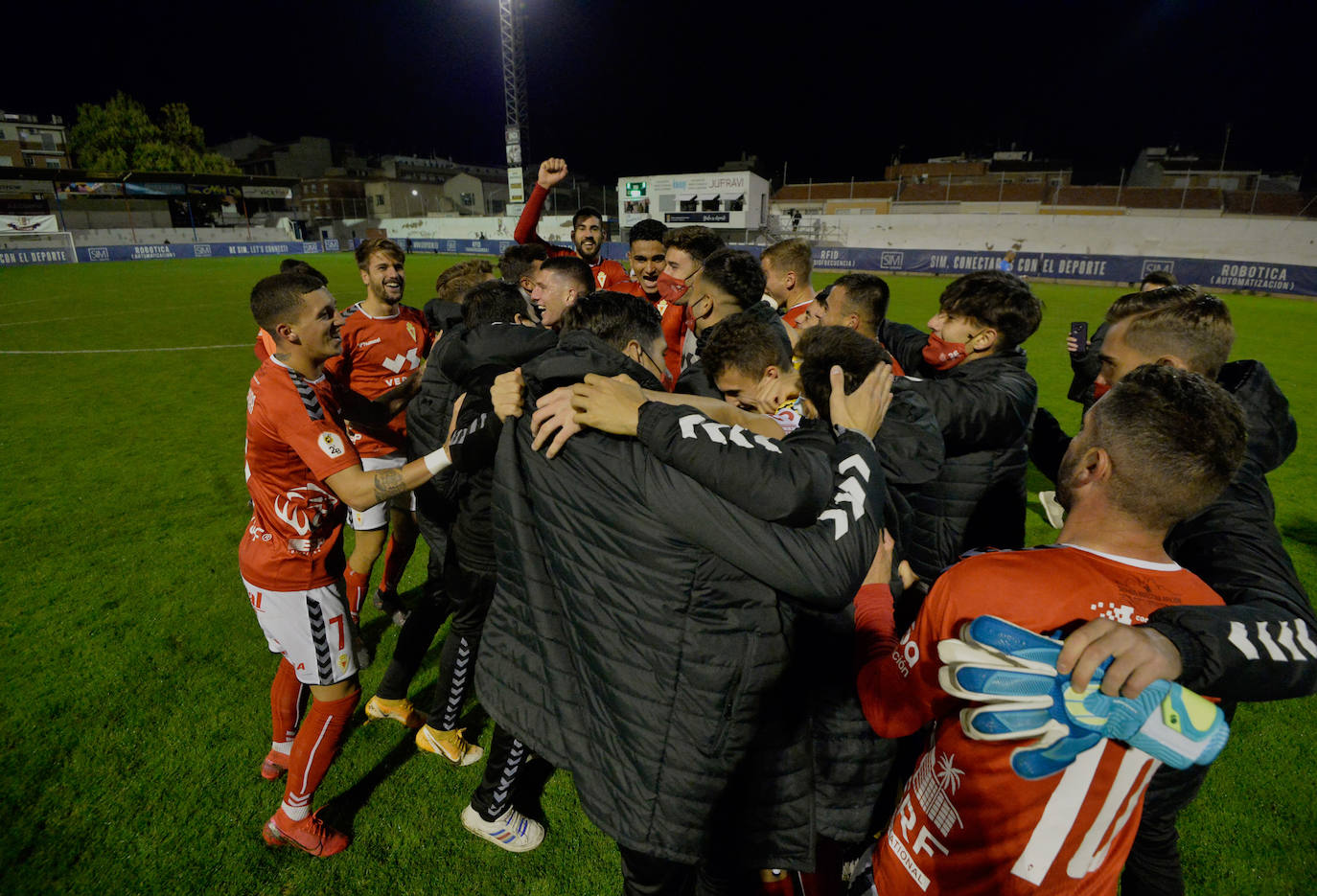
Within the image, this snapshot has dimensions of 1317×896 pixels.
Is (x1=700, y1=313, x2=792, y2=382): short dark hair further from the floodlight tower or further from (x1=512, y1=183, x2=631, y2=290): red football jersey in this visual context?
the floodlight tower

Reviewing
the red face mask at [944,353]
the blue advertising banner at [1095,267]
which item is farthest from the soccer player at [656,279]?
the blue advertising banner at [1095,267]

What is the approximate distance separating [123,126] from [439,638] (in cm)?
7506

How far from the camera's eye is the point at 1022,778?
4.57ft

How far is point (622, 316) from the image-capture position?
2.16 metres

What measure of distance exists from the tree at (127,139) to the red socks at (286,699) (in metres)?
70.4

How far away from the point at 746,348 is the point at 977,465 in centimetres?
139

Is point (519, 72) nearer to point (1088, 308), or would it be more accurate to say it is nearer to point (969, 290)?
point (1088, 308)

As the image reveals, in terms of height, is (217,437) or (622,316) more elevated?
(622,316)

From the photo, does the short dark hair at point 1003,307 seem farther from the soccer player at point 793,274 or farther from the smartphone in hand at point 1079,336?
the smartphone in hand at point 1079,336

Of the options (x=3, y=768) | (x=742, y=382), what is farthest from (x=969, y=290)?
(x=3, y=768)

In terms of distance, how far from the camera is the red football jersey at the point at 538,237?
19.7 ft

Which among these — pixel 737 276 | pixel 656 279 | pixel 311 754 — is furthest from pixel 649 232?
pixel 311 754

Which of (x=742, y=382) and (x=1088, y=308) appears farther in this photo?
(x=1088, y=308)

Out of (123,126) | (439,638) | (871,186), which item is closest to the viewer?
(439,638)
